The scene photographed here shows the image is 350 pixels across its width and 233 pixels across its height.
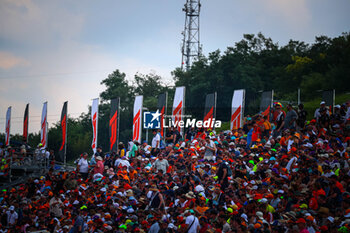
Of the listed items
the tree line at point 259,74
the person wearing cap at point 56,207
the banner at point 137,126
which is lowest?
the person wearing cap at point 56,207

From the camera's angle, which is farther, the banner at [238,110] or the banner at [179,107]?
the banner at [179,107]

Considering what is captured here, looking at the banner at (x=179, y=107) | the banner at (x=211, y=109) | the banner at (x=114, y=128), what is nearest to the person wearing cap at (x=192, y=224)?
the banner at (x=211, y=109)

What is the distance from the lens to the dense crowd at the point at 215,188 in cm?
→ 1073

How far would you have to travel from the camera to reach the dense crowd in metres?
10.7

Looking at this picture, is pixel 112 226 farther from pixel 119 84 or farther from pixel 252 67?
pixel 119 84

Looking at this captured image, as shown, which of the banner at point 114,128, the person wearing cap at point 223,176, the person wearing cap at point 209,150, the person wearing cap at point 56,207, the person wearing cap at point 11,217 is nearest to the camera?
the person wearing cap at point 223,176

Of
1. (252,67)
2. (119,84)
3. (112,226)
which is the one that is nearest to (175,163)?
(112,226)

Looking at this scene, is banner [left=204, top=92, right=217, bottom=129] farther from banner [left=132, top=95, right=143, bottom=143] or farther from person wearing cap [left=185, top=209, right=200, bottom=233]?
person wearing cap [left=185, top=209, right=200, bottom=233]

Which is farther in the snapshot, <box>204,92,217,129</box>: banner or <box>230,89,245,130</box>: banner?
<box>204,92,217,129</box>: banner

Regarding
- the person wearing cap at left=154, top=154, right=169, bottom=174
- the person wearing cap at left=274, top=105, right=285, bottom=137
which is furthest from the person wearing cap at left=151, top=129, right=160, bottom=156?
the person wearing cap at left=274, top=105, right=285, bottom=137

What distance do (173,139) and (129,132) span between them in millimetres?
32641

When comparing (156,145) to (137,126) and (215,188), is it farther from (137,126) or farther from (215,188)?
(215,188)

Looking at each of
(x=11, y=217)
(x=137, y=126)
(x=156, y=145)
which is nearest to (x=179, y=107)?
(x=137, y=126)

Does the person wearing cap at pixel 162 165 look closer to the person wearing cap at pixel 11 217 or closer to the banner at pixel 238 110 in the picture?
the person wearing cap at pixel 11 217
